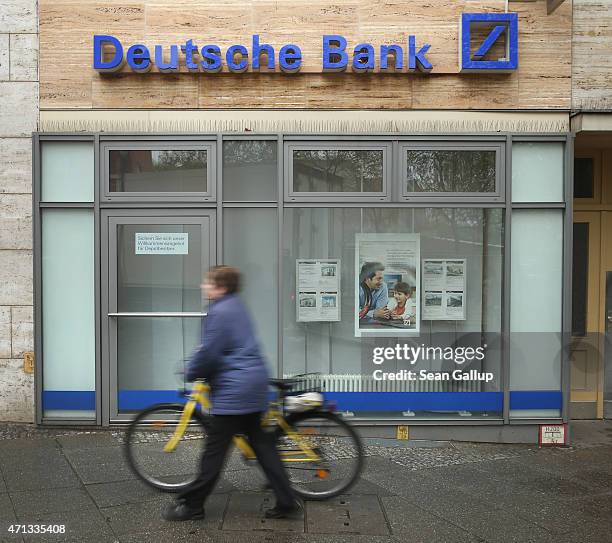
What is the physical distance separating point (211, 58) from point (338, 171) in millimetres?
1750

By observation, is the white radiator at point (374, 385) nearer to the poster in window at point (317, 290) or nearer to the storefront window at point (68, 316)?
the poster in window at point (317, 290)

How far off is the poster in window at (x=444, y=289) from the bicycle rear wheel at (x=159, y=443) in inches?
123

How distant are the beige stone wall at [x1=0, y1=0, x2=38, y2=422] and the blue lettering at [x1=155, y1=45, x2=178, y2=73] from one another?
132cm

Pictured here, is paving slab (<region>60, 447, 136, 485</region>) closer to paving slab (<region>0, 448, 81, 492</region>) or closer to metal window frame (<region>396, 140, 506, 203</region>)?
paving slab (<region>0, 448, 81, 492</region>)

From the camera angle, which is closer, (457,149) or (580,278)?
(457,149)

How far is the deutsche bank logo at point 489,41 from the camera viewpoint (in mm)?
7234

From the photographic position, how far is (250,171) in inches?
295

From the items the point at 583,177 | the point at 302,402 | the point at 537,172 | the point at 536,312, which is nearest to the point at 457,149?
the point at 537,172

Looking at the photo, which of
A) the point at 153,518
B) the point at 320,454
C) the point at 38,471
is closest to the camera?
the point at 153,518

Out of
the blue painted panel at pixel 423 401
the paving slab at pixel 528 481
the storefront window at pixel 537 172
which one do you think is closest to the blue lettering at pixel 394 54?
the storefront window at pixel 537 172

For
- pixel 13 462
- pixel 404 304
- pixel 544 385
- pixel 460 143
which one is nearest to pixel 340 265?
pixel 404 304

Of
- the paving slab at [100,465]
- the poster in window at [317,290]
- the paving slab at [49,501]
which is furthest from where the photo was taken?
the poster in window at [317,290]

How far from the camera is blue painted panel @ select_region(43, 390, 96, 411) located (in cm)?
751

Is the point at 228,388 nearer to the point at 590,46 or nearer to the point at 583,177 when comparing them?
the point at 590,46
